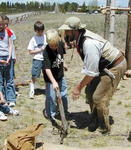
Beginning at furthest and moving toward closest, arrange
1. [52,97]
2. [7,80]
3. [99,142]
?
1. [7,80]
2. [52,97]
3. [99,142]

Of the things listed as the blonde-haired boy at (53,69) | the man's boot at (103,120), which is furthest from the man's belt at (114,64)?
the blonde-haired boy at (53,69)

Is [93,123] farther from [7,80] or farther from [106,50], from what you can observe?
[7,80]

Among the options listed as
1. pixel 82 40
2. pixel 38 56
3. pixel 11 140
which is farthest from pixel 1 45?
pixel 11 140

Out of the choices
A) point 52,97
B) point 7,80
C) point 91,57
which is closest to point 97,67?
point 91,57

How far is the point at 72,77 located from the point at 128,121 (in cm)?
354

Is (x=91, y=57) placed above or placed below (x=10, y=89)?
above

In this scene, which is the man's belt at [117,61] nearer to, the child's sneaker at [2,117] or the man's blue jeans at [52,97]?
the man's blue jeans at [52,97]

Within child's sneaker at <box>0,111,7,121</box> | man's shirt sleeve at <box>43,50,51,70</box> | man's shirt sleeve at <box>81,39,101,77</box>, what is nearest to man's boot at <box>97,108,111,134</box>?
man's shirt sleeve at <box>81,39,101,77</box>

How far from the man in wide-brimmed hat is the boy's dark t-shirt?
547 mm

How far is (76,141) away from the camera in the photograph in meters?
5.36

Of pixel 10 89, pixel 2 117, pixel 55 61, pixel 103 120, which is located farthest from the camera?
pixel 10 89

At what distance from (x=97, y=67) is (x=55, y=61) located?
106cm

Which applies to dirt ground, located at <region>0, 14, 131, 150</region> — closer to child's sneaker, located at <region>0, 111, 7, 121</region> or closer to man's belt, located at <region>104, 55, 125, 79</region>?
child's sneaker, located at <region>0, 111, 7, 121</region>

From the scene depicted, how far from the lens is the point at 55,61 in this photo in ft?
19.0
